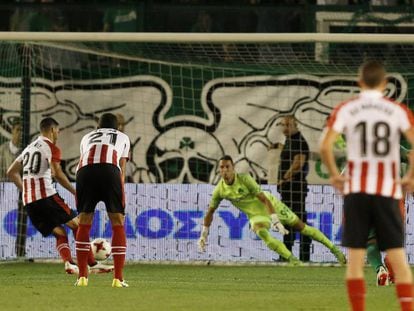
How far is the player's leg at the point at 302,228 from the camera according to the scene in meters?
16.5

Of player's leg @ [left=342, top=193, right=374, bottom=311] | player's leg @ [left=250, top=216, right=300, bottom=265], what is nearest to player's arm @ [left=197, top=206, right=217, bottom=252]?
player's leg @ [left=250, top=216, right=300, bottom=265]

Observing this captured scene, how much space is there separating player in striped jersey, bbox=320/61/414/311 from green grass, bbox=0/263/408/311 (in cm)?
182

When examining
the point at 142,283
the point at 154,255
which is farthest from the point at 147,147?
the point at 142,283

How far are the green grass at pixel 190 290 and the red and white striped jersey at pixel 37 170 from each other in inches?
Answer: 36.9

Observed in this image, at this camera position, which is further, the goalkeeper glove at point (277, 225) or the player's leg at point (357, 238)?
the goalkeeper glove at point (277, 225)

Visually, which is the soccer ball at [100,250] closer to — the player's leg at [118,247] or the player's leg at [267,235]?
the player's leg at [118,247]

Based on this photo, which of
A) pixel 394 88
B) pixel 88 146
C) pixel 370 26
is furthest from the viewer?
pixel 370 26

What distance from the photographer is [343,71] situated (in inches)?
717

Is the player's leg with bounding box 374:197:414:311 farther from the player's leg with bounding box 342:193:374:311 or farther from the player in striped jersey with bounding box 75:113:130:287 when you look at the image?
the player in striped jersey with bounding box 75:113:130:287

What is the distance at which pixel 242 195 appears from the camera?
1666cm

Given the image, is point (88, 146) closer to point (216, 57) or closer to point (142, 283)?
point (142, 283)

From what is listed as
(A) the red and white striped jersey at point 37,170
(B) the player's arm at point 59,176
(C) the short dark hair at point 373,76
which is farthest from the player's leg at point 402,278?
(A) the red and white striped jersey at point 37,170

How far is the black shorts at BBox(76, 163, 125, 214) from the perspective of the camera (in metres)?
12.6

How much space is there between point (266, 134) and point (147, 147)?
1671 mm
